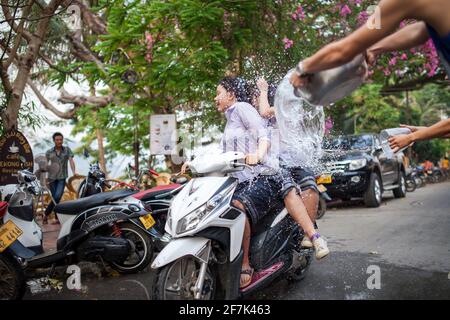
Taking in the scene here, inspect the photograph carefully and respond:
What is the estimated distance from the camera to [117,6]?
8.98m

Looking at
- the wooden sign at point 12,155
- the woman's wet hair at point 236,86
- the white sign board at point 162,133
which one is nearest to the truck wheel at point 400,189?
the white sign board at point 162,133

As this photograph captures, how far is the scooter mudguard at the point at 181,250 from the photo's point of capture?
3143 millimetres

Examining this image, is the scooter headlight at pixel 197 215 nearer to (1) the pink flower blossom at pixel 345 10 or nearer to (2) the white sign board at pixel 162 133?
(2) the white sign board at pixel 162 133

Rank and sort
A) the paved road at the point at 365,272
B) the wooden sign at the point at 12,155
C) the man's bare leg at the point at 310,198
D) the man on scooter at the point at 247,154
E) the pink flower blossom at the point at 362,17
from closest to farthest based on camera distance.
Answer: the man on scooter at the point at 247,154
the paved road at the point at 365,272
the man's bare leg at the point at 310,198
the wooden sign at the point at 12,155
the pink flower blossom at the point at 362,17

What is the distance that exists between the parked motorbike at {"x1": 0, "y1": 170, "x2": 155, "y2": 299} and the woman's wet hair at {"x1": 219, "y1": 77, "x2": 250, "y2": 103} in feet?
5.78

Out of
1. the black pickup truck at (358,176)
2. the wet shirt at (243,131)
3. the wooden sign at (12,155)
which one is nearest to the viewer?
the wet shirt at (243,131)

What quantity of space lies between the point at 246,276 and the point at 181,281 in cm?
57

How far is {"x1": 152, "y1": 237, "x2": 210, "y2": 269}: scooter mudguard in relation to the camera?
3143mm

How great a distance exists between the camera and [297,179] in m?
4.26

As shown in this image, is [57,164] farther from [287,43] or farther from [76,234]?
[287,43]

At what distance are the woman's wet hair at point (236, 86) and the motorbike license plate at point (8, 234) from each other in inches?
90.0

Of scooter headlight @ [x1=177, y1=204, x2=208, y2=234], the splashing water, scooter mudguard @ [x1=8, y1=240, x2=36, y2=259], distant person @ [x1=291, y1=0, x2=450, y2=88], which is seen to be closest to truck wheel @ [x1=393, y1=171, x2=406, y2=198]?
the splashing water

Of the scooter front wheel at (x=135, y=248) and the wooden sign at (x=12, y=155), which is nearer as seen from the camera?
the scooter front wheel at (x=135, y=248)
